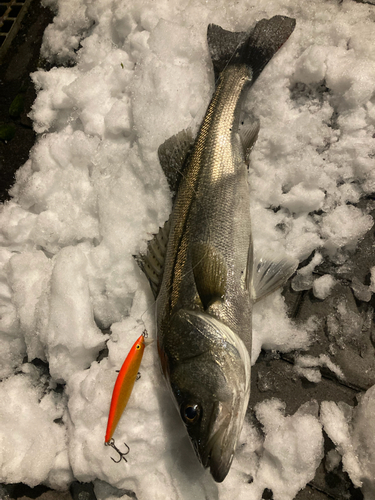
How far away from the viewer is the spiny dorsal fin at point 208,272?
83.7 inches

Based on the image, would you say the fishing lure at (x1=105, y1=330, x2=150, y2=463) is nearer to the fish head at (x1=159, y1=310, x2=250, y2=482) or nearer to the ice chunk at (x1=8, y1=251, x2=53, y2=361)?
the fish head at (x1=159, y1=310, x2=250, y2=482)

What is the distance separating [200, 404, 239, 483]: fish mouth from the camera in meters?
1.90

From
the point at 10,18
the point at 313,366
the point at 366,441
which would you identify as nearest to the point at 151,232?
the point at 313,366

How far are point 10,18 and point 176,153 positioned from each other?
2.95m

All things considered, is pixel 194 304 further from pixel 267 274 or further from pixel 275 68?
pixel 275 68

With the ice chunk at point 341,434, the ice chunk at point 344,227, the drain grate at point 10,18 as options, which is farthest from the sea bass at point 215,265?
the drain grate at point 10,18

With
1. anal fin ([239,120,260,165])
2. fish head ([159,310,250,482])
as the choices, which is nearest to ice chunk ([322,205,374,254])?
anal fin ([239,120,260,165])

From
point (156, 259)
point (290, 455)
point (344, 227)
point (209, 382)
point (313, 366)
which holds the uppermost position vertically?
point (344, 227)

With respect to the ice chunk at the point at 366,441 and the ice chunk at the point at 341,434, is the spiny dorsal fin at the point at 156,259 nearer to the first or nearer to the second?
the ice chunk at the point at 341,434

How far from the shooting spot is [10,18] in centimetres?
379

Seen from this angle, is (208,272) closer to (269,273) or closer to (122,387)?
(269,273)

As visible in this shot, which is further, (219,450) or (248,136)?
(248,136)

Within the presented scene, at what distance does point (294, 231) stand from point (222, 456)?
1.74 meters

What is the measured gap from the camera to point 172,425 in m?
2.46
